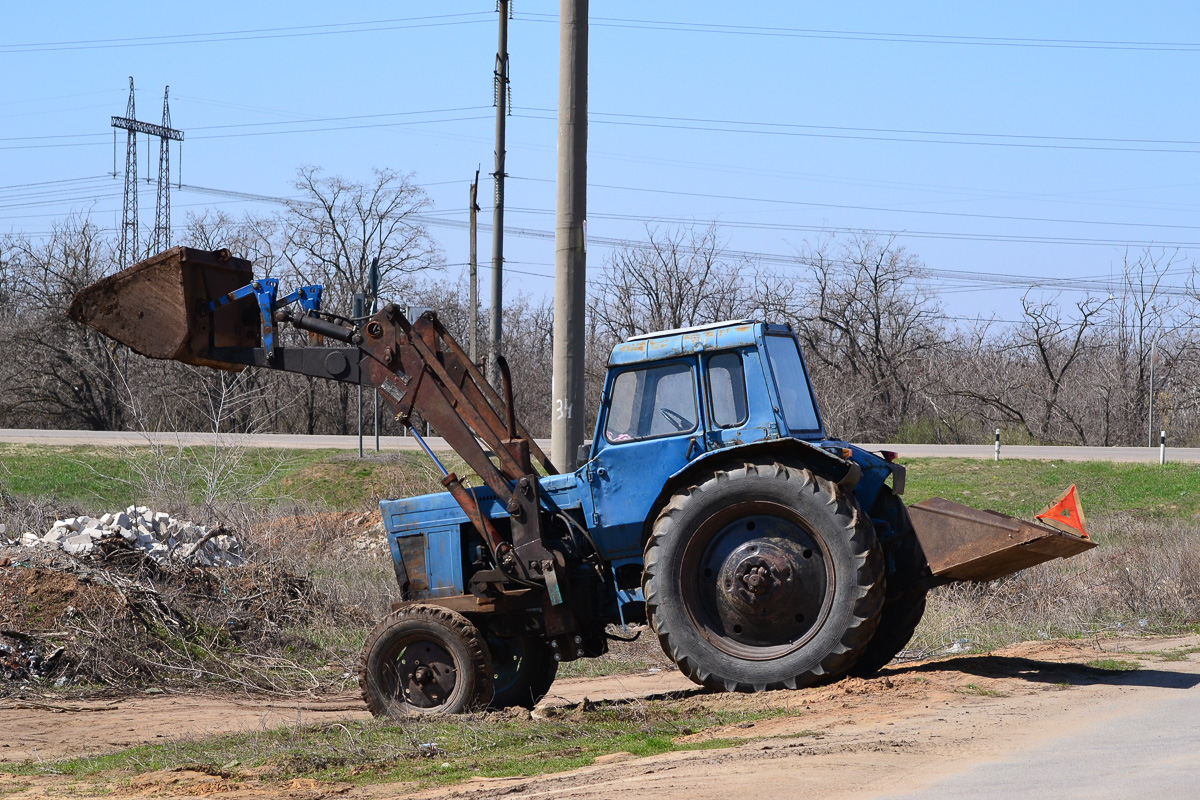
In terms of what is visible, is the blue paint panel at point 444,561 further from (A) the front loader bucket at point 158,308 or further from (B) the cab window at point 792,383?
(B) the cab window at point 792,383

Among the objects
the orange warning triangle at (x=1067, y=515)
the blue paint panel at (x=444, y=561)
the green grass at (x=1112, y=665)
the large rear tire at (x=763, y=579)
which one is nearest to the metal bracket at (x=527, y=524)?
the blue paint panel at (x=444, y=561)

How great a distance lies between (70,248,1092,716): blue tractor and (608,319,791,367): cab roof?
16 mm

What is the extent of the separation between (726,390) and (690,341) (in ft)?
1.44

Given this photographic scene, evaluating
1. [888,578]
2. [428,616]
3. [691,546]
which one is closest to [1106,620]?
[888,578]

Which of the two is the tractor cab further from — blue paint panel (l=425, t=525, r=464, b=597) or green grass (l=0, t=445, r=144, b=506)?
green grass (l=0, t=445, r=144, b=506)

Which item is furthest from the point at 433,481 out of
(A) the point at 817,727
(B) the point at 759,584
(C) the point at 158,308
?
(A) the point at 817,727

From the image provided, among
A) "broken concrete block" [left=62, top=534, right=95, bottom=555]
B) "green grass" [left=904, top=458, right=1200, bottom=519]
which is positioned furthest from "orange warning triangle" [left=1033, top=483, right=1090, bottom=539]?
"green grass" [left=904, top=458, right=1200, bottom=519]

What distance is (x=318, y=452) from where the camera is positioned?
90.9 ft

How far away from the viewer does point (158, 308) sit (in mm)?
8570

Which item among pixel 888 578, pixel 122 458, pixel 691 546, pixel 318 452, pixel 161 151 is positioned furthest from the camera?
pixel 161 151

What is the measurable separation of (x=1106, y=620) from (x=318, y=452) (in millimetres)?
19558

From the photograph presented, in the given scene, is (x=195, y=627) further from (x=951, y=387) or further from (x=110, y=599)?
(x=951, y=387)

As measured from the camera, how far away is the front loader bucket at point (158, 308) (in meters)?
8.51

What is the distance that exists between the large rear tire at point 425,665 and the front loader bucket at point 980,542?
3.28 meters
